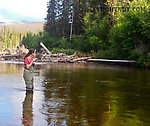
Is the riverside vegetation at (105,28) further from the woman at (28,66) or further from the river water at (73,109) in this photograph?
the woman at (28,66)

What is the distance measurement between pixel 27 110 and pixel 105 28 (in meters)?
38.4

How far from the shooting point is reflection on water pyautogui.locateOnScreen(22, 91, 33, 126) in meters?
5.47

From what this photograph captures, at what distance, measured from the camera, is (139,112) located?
6.60m

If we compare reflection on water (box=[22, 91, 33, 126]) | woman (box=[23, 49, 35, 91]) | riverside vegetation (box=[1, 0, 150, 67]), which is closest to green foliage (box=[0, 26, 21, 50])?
riverside vegetation (box=[1, 0, 150, 67])

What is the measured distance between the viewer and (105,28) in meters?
43.2

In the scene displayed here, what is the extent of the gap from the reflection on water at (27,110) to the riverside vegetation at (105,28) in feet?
62.9

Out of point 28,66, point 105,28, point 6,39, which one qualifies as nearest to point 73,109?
point 28,66

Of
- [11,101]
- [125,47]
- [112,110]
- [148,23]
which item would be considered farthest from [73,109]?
[125,47]

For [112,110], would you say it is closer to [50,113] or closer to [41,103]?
[50,113]

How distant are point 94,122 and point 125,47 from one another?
2587cm

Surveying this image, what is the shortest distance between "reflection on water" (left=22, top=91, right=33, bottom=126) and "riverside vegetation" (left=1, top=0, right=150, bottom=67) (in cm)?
1916

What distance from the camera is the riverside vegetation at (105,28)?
27688 millimetres

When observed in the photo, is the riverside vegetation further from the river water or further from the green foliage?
the green foliage

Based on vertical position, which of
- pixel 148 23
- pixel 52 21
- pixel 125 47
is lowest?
pixel 125 47
